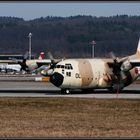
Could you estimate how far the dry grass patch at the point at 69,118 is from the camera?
20.5m

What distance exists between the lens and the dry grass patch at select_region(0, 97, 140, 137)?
67.2ft

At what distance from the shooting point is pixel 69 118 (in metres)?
25.7

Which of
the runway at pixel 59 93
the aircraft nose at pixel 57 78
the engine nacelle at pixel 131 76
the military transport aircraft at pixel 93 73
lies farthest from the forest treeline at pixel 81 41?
the aircraft nose at pixel 57 78

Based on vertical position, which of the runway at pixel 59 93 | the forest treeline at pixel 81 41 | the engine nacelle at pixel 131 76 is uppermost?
the engine nacelle at pixel 131 76

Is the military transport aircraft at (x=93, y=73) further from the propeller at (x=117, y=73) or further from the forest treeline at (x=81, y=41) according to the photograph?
the forest treeline at (x=81, y=41)

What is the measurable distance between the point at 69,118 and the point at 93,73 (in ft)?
70.0

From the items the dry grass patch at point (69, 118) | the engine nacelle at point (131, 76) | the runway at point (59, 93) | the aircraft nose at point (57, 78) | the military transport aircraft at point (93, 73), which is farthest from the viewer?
the engine nacelle at point (131, 76)

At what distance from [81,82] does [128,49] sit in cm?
10664

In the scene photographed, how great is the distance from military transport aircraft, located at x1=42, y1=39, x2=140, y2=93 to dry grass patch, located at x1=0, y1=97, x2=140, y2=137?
348 inches

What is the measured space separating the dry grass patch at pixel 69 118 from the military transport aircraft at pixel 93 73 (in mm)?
8832

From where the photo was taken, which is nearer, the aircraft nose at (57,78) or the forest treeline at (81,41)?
the aircraft nose at (57,78)

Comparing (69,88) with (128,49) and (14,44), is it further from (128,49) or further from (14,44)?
(14,44)

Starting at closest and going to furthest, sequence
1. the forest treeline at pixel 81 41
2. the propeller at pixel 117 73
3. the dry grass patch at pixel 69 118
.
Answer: the dry grass patch at pixel 69 118 < the propeller at pixel 117 73 < the forest treeline at pixel 81 41

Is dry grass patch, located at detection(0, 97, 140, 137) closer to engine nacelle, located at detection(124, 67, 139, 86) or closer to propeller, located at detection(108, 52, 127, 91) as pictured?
propeller, located at detection(108, 52, 127, 91)
